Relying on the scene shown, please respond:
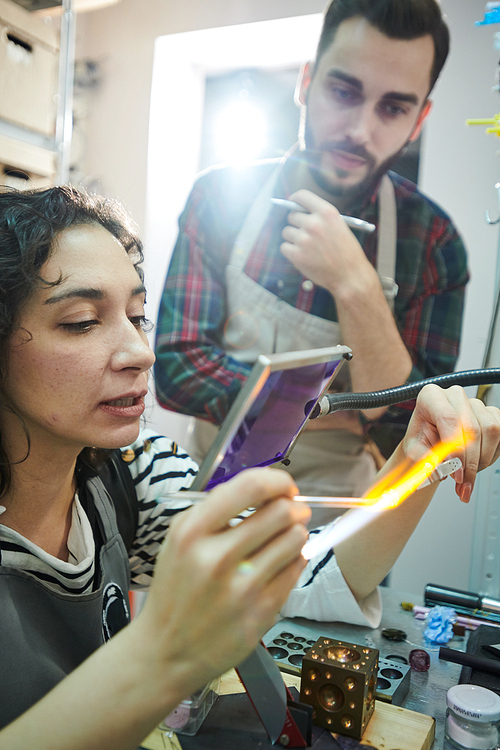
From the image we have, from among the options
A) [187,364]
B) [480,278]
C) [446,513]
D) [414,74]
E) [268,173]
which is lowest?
[446,513]

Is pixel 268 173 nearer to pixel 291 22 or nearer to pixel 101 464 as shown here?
pixel 291 22

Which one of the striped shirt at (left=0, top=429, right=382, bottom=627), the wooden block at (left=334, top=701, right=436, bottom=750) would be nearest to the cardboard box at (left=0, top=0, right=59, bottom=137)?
the striped shirt at (left=0, top=429, right=382, bottom=627)

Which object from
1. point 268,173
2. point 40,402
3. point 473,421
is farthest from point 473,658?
point 268,173

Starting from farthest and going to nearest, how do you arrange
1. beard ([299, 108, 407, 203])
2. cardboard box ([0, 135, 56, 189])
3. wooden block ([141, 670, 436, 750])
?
cardboard box ([0, 135, 56, 189]) < beard ([299, 108, 407, 203]) < wooden block ([141, 670, 436, 750])

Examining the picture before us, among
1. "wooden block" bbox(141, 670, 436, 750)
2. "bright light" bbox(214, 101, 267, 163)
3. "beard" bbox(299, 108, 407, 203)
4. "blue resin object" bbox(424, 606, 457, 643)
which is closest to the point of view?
"wooden block" bbox(141, 670, 436, 750)

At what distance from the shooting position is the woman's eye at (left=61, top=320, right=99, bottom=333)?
0.71 m

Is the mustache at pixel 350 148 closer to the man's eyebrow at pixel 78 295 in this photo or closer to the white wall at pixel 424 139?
the white wall at pixel 424 139

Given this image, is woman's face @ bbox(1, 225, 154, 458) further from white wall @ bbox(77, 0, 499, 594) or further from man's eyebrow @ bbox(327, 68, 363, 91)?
white wall @ bbox(77, 0, 499, 594)

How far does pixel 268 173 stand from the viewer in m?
1.51

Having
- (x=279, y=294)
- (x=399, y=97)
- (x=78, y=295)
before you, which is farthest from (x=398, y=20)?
(x=78, y=295)

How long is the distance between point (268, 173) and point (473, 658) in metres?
1.23

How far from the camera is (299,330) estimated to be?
141 cm

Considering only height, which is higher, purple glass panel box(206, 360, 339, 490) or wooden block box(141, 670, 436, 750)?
purple glass panel box(206, 360, 339, 490)

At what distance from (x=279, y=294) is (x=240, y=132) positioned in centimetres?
65
